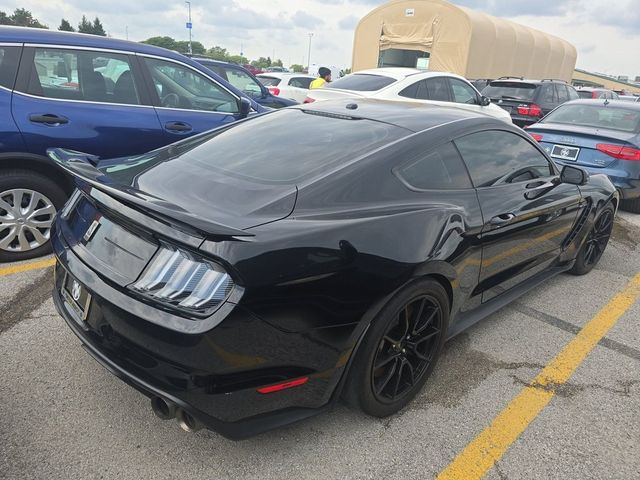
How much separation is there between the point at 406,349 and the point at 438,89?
681 centimetres

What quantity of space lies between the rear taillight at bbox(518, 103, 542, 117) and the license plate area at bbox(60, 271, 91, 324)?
10.8 m

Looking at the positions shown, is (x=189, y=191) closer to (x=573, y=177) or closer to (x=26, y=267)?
(x=26, y=267)

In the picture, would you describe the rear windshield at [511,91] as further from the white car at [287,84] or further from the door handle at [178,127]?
the door handle at [178,127]

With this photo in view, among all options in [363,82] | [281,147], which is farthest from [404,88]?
[281,147]

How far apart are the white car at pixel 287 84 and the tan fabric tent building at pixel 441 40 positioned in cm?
856

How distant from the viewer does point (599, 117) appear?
6.86m

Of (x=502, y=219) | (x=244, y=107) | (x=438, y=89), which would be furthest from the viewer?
(x=438, y=89)

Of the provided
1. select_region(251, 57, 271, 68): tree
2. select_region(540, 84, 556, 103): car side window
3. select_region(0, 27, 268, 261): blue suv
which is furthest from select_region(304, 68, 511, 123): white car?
select_region(251, 57, 271, 68): tree

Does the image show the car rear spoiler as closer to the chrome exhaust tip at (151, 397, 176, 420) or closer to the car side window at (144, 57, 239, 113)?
the chrome exhaust tip at (151, 397, 176, 420)

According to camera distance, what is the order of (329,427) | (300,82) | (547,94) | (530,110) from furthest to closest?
(300,82)
(547,94)
(530,110)
(329,427)

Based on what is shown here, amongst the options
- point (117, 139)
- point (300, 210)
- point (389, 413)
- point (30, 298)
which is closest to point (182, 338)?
point (300, 210)

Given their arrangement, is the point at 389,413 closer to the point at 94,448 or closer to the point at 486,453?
the point at 486,453

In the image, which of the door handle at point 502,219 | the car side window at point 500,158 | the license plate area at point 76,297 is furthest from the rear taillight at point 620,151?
the license plate area at point 76,297

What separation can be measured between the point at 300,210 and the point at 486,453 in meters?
1.42
